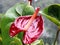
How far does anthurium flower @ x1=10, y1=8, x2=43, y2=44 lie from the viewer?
396 millimetres

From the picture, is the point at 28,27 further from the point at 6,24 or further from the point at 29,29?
the point at 6,24

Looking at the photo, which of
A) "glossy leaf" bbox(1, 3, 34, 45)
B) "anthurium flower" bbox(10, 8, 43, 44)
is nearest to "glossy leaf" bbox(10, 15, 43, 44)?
"anthurium flower" bbox(10, 8, 43, 44)

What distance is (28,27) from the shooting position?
413mm

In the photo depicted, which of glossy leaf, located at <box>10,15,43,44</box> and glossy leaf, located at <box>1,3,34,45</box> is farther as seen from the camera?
glossy leaf, located at <box>1,3,34,45</box>

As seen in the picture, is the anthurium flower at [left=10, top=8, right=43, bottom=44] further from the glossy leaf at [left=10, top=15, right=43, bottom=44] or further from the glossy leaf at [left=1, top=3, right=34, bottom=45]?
the glossy leaf at [left=1, top=3, right=34, bottom=45]

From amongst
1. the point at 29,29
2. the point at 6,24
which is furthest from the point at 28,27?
the point at 6,24

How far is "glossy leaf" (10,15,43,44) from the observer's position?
0.40 metres

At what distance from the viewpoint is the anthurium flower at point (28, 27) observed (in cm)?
40

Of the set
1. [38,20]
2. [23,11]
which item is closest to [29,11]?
[23,11]

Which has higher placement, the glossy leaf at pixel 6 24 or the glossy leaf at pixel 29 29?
the glossy leaf at pixel 29 29

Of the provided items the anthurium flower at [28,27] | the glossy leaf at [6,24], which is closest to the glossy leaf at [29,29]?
the anthurium flower at [28,27]

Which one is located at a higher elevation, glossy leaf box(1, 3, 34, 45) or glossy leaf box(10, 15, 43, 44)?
glossy leaf box(10, 15, 43, 44)

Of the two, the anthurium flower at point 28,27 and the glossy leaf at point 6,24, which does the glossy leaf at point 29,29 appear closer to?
the anthurium flower at point 28,27

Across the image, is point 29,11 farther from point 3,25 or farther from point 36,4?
point 36,4
